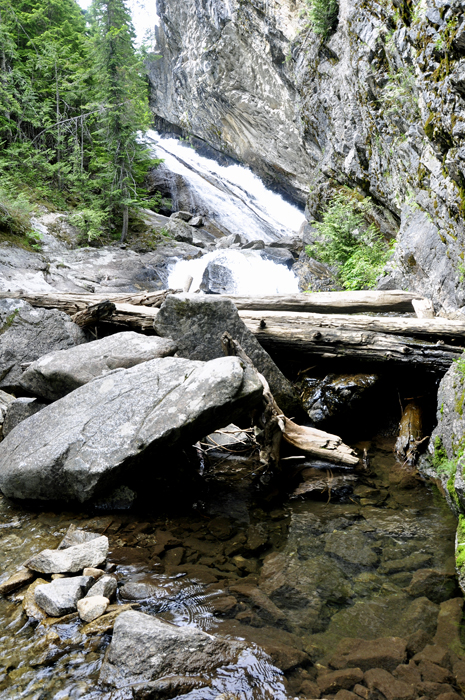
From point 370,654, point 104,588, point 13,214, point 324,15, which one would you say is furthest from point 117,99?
point 370,654

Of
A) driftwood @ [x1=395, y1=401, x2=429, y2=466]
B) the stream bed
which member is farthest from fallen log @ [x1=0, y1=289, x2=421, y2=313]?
the stream bed

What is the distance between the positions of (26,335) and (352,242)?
990 centimetres

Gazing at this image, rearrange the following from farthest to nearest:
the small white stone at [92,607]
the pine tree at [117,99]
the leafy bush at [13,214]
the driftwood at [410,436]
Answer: the pine tree at [117,99]
the leafy bush at [13,214]
the driftwood at [410,436]
the small white stone at [92,607]

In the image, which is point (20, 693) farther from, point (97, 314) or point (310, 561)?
point (97, 314)

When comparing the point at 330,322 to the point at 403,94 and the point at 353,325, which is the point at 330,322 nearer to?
the point at 353,325

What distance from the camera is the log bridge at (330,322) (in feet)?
18.7

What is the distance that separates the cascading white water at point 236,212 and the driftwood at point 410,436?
9427 mm

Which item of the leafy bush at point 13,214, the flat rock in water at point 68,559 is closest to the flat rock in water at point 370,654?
the flat rock in water at point 68,559

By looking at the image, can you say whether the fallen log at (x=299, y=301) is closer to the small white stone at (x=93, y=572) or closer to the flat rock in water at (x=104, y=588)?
the small white stone at (x=93, y=572)

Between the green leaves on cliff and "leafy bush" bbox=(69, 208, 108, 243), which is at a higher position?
the green leaves on cliff

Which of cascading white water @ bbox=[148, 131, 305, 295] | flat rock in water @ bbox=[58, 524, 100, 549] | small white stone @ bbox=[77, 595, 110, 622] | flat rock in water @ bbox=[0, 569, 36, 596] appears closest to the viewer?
small white stone @ bbox=[77, 595, 110, 622]

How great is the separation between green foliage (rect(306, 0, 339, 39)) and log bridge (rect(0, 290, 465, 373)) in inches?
421

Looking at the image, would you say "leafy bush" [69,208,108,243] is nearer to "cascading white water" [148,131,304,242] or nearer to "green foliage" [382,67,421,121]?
"cascading white water" [148,131,304,242]

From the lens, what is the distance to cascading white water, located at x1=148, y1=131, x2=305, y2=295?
1570 cm
